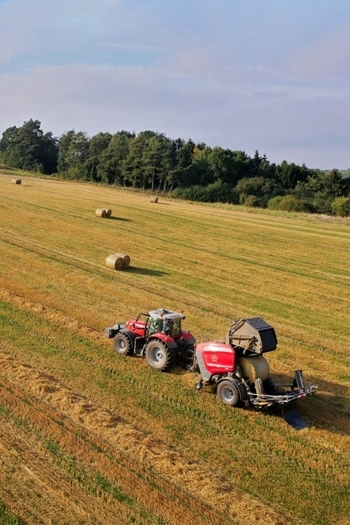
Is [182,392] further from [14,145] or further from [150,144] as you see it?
[14,145]

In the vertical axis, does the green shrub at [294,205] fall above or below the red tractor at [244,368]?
above

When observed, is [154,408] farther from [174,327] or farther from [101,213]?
[101,213]

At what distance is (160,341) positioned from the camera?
13.4 metres

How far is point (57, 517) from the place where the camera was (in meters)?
7.95

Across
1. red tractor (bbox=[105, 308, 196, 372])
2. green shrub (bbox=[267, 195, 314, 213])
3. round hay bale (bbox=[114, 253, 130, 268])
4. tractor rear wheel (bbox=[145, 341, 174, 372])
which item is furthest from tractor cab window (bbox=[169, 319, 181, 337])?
green shrub (bbox=[267, 195, 314, 213])

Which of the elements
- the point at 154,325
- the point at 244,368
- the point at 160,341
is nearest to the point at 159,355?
the point at 160,341

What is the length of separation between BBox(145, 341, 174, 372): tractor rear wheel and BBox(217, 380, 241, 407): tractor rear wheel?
1704 mm

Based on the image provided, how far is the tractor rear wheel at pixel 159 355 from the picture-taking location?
13.1 metres

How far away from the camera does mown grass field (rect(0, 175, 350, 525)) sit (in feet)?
27.7

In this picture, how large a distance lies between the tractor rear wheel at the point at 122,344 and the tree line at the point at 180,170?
2038 inches

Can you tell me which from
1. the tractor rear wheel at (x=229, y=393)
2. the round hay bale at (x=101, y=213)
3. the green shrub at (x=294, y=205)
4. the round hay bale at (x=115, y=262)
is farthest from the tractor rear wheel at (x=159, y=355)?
the green shrub at (x=294, y=205)

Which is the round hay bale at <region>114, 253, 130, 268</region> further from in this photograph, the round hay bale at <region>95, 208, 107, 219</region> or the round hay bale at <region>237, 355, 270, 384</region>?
the round hay bale at <region>95, 208, 107, 219</region>

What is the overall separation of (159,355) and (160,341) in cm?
39

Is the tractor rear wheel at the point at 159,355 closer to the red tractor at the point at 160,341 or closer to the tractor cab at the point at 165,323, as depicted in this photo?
the red tractor at the point at 160,341
